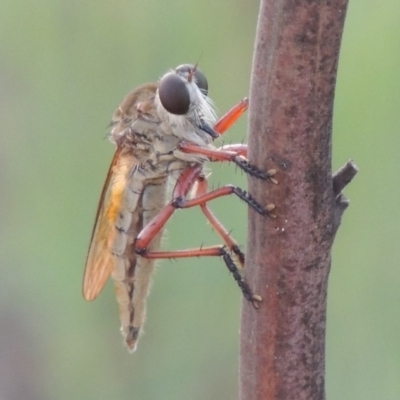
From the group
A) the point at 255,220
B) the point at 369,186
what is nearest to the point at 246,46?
the point at 369,186

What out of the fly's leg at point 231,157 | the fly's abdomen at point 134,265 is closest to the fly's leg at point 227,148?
the fly's leg at point 231,157

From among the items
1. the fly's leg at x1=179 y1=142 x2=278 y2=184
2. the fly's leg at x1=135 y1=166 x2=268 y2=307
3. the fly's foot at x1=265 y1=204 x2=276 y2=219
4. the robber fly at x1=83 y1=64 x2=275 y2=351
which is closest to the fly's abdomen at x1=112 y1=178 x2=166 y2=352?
the robber fly at x1=83 y1=64 x2=275 y2=351

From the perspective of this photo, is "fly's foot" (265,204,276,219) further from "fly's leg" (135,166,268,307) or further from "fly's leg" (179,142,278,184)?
"fly's leg" (135,166,268,307)

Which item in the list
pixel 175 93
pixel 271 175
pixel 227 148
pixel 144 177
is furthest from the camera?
pixel 144 177

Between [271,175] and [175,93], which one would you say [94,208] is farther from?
[271,175]

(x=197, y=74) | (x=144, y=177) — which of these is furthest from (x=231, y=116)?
(x=144, y=177)

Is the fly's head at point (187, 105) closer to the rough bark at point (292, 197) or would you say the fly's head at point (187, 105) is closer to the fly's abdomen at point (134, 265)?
the fly's abdomen at point (134, 265)
